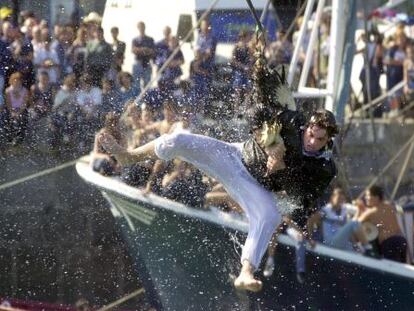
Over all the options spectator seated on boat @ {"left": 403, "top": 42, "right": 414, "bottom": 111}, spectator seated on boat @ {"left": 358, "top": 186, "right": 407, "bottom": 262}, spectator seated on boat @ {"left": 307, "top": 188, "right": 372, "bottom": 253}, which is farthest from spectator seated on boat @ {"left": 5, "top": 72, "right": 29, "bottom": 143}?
spectator seated on boat @ {"left": 403, "top": 42, "right": 414, "bottom": 111}

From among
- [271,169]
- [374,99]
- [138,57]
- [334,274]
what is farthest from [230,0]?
[271,169]

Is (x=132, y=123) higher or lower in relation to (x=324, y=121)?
lower

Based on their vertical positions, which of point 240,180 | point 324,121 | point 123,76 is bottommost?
point 123,76

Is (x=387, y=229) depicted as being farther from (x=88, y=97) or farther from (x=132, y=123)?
(x=88, y=97)

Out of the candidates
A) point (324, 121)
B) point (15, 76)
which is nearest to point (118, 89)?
point (15, 76)

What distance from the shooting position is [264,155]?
808 centimetres

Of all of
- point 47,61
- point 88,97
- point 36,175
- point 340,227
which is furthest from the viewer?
point 36,175

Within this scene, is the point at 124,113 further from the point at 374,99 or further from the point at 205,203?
the point at 374,99

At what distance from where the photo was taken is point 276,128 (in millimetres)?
7941

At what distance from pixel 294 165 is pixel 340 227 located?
2128 millimetres

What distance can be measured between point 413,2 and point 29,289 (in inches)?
174

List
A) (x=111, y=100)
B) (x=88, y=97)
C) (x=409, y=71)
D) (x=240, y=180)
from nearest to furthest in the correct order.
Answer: (x=240, y=180) → (x=111, y=100) → (x=88, y=97) → (x=409, y=71)

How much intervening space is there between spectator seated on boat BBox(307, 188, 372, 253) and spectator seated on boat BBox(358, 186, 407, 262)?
9 centimetres

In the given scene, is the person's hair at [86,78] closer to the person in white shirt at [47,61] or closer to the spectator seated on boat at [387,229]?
the person in white shirt at [47,61]
